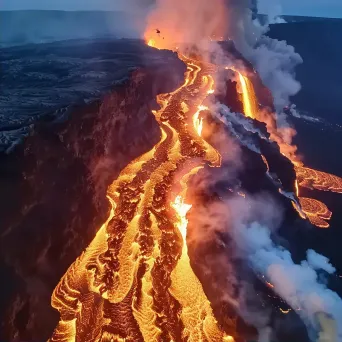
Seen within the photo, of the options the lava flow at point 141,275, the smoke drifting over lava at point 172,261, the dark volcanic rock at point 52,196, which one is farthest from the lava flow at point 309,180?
the dark volcanic rock at point 52,196

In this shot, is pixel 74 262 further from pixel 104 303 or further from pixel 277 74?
pixel 277 74

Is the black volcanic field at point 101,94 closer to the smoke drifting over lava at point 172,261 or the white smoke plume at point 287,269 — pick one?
the white smoke plume at point 287,269

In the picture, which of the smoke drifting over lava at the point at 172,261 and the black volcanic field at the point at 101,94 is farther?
the black volcanic field at the point at 101,94

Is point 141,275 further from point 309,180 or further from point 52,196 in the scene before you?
point 309,180

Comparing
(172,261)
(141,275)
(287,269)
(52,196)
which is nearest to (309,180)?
(287,269)

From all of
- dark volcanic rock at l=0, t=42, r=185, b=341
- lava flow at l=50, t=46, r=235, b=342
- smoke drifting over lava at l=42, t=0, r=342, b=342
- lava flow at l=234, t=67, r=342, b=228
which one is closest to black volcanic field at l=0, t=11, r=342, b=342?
dark volcanic rock at l=0, t=42, r=185, b=341

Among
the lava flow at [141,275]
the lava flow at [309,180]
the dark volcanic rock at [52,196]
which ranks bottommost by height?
the lava flow at [309,180]

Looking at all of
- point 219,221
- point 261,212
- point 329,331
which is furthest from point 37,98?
point 329,331
